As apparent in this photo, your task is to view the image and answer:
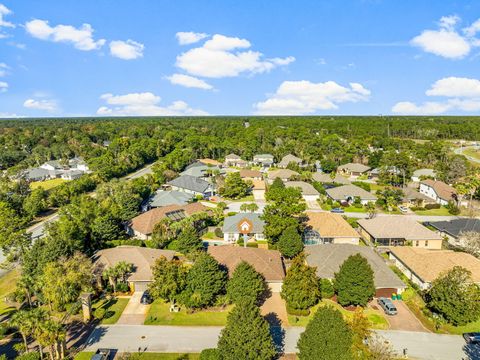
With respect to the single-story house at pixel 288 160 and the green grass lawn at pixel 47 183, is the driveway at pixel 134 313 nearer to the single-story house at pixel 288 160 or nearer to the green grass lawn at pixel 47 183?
the green grass lawn at pixel 47 183

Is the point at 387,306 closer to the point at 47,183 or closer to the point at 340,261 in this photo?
the point at 340,261

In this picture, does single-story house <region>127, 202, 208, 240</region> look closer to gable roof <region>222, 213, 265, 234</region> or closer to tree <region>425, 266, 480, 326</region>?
gable roof <region>222, 213, 265, 234</region>

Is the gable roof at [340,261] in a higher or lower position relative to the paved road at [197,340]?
higher

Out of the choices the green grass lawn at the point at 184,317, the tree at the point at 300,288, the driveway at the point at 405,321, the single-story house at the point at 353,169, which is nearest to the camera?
the driveway at the point at 405,321

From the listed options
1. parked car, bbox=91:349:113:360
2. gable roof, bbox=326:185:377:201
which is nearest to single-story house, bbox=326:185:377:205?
gable roof, bbox=326:185:377:201

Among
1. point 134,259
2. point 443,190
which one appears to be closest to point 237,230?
point 134,259

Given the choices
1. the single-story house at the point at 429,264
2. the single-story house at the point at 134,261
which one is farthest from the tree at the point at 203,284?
the single-story house at the point at 429,264
